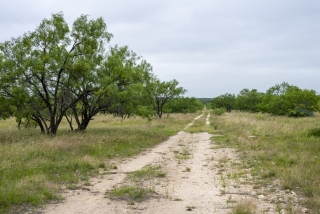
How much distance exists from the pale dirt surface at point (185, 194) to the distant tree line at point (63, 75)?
10.1 m

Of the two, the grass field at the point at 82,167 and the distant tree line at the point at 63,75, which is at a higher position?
the distant tree line at the point at 63,75

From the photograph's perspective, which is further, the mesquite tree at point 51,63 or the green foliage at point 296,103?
the green foliage at point 296,103

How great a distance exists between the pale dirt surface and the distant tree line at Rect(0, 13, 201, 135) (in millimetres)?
10063

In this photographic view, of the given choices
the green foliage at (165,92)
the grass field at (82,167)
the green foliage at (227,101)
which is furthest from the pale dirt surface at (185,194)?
the green foliage at (227,101)

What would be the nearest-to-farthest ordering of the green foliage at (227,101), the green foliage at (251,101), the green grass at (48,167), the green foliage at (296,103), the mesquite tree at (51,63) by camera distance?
the green grass at (48,167)
the mesquite tree at (51,63)
the green foliage at (296,103)
the green foliage at (251,101)
the green foliage at (227,101)

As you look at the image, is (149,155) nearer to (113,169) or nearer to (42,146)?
(113,169)

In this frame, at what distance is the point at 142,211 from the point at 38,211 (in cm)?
217

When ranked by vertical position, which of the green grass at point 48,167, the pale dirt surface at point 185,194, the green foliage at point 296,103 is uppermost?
the green foliage at point 296,103

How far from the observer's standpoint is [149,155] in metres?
12.7

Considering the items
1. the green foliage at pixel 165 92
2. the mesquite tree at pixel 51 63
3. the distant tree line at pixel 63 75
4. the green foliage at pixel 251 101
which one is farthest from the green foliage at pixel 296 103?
the mesquite tree at pixel 51 63

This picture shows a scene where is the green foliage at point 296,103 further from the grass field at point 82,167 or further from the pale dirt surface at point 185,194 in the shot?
the pale dirt surface at point 185,194

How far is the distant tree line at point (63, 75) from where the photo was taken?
57.2 feet

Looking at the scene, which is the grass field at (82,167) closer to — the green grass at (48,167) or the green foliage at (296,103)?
the green grass at (48,167)

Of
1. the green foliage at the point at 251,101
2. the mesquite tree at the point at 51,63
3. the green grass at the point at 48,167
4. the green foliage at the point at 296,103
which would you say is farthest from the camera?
the green foliage at the point at 251,101
